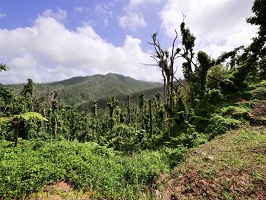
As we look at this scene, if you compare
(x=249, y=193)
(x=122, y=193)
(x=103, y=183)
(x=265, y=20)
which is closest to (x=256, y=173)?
(x=249, y=193)

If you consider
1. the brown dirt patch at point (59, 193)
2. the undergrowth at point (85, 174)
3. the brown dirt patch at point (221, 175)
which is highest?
the brown dirt patch at point (221, 175)

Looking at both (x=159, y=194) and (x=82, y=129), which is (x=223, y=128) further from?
(x=82, y=129)

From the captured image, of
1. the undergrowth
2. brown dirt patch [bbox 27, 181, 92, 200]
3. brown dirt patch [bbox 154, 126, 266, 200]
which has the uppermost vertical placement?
brown dirt patch [bbox 154, 126, 266, 200]

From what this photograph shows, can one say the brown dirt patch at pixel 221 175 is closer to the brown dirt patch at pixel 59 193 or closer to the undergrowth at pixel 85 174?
the undergrowth at pixel 85 174

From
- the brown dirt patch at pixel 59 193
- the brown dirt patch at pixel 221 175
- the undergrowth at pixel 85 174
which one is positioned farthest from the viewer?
the undergrowth at pixel 85 174

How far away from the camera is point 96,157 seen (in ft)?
40.3

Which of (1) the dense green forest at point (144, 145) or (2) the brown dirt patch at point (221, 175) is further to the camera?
(1) the dense green forest at point (144, 145)

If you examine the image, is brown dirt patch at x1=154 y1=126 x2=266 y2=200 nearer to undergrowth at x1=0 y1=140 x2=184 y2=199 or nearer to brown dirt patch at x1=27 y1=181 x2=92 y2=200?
undergrowth at x1=0 y1=140 x2=184 y2=199

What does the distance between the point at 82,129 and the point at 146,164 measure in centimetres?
6089

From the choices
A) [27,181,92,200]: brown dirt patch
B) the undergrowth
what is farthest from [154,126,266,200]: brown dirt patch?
[27,181,92,200]: brown dirt patch

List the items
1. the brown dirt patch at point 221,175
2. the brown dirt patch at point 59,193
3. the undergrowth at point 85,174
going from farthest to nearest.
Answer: the undergrowth at point 85,174
the brown dirt patch at point 59,193
the brown dirt patch at point 221,175

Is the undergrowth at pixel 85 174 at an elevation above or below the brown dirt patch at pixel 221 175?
below

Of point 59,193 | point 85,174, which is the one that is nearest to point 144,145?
point 85,174

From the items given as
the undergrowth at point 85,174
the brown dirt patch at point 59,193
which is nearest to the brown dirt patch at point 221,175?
→ the undergrowth at point 85,174
